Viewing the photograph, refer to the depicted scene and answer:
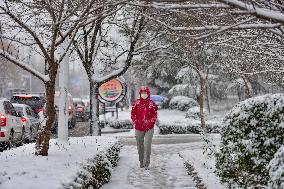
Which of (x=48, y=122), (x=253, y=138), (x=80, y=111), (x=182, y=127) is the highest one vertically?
(x=80, y=111)

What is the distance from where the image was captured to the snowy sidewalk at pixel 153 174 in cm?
977

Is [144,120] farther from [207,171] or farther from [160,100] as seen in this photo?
[160,100]

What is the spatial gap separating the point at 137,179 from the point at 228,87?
3096cm

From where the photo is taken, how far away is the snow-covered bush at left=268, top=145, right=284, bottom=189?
16.9ft

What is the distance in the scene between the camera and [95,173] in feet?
28.4

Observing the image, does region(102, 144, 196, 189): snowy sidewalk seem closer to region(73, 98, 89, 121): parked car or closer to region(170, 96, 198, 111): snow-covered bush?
region(170, 96, 198, 111): snow-covered bush

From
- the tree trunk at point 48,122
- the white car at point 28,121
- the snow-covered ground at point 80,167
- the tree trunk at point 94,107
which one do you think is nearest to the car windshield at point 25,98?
the white car at point 28,121

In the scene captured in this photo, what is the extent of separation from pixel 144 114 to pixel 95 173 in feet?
11.9

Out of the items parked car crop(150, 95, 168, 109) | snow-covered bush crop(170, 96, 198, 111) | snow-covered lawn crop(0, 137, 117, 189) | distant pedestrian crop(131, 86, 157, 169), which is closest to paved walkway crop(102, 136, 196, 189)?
distant pedestrian crop(131, 86, 157, 169)

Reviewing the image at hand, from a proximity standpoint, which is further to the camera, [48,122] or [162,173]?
[162,173]

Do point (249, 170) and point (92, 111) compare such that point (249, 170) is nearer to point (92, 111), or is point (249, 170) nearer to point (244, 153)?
point (244, 153)

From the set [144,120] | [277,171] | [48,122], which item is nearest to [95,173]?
[48,122]

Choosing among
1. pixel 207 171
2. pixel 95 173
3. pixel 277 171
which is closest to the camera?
pixel 277 171

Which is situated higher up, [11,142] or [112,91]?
[112,91]
